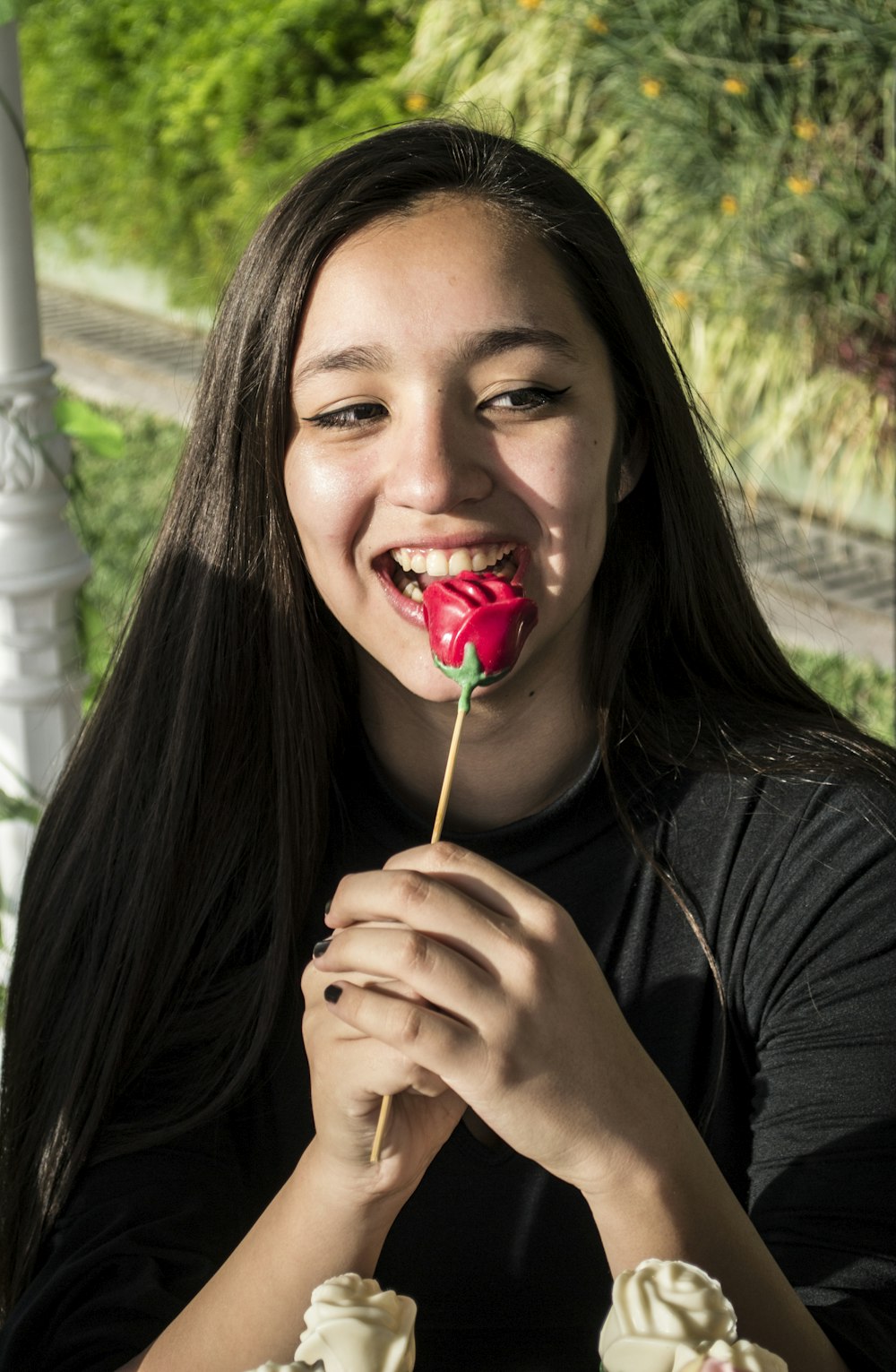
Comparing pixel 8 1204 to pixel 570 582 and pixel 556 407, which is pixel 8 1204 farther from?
pixel 556 407

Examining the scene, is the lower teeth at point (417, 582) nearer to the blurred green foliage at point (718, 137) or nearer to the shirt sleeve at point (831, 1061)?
the shirt sleeve at point (831, 1061)

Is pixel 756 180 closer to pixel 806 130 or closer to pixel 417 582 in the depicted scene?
pixel 806 130

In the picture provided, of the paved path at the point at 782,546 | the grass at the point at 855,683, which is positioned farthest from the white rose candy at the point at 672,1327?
the grass at the point at 855,683

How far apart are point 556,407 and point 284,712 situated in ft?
1.66

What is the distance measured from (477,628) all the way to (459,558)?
0.17m

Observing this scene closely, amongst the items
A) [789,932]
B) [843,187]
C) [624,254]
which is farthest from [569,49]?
[789,932]

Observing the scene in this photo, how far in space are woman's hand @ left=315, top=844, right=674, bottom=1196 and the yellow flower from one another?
5.37m

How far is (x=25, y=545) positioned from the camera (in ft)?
8.13

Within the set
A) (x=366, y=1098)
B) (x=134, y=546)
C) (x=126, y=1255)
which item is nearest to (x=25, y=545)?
(x=126, y=1255)

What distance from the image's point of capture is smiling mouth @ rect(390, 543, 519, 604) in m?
1.54

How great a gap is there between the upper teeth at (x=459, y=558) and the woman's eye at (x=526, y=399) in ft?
0.47

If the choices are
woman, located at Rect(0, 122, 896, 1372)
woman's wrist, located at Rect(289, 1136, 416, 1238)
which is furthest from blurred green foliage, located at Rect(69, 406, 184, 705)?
woman's wrist, located at Rect(289, 1136, 416, 1238)

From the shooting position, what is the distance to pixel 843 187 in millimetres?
5930

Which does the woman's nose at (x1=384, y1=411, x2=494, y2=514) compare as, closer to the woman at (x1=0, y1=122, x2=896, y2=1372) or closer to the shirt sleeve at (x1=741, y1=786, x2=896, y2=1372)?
the woman at (x1=0, y1=122, x2=896, y2=1372)
